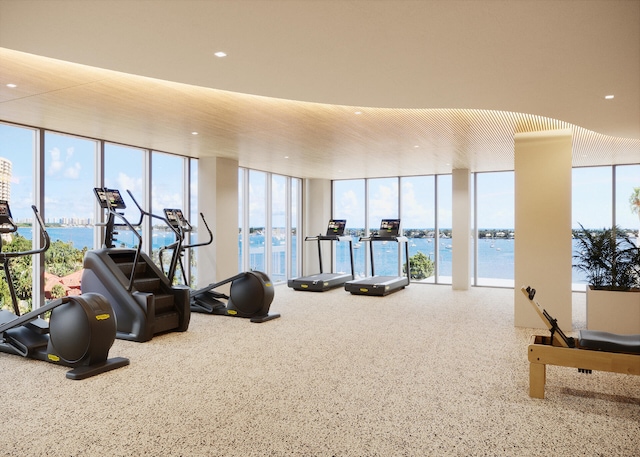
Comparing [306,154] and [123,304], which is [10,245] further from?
[306,154]

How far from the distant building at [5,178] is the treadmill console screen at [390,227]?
25.3 ft

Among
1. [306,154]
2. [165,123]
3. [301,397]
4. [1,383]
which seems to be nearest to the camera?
[301,397]

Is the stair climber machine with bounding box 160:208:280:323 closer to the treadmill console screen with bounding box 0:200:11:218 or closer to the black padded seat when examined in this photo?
the treadmill console screen with bounding box 0:200:11:218

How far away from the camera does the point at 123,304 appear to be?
634cm

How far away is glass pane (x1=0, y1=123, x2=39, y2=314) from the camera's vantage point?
6.89 m

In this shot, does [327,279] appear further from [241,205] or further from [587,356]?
[587,356]

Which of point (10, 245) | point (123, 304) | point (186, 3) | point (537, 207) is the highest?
point (186, 3)

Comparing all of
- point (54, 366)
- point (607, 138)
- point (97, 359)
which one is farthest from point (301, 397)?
point (607, 138)

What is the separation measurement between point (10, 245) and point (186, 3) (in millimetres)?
5781

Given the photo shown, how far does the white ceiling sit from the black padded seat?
2.28m

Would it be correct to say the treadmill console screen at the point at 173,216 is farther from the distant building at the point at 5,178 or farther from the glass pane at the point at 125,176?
the distant building at the point at 5,178

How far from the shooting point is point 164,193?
31.3 ft

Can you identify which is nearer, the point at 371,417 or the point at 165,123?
the point at 371,417

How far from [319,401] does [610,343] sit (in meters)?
2.53
